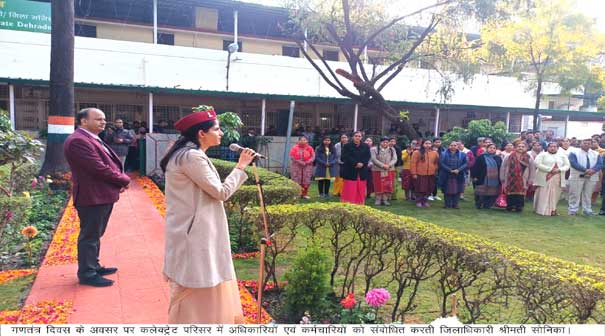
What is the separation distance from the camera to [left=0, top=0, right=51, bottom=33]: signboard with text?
562 inches

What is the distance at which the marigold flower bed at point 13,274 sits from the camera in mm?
4401

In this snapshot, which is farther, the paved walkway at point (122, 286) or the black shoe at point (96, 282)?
the black shoe at point (96, 282)

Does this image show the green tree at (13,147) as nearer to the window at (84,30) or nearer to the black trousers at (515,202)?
the black trousers at (515,202)

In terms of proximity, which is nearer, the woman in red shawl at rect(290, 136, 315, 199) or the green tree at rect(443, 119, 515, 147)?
the woman in red shawl at rect(290, 136, 315, 199)

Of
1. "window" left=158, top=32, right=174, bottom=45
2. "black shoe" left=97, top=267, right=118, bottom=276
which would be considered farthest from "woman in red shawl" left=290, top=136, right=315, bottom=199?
"window" left=158, top=32, right=174, bottom=45

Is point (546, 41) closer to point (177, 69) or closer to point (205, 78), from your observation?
point (205, 78)

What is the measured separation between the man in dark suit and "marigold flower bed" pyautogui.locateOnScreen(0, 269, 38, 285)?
83cm

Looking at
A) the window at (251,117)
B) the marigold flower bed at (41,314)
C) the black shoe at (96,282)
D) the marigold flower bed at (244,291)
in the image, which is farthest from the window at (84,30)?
the marigold flower bed at (41,314)

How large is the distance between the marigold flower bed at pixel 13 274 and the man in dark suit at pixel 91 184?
827 millimetres

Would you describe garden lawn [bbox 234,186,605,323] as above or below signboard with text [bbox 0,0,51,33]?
below

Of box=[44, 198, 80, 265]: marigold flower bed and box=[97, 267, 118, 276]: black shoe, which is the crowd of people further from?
box=[97, 267, 118, 276]: black shoe

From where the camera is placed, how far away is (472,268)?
9.85ft

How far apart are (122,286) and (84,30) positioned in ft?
58.8

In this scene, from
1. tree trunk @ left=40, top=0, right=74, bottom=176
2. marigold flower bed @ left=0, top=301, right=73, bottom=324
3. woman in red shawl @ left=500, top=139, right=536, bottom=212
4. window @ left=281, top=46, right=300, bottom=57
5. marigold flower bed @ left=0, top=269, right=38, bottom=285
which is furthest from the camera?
window @ left=281, top=46, right=300, bottom=57
